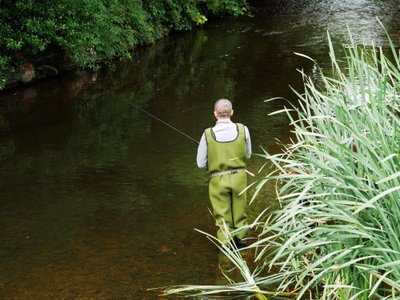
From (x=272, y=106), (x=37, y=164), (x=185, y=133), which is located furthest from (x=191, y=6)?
(x=37, y=164)

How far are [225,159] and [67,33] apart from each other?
864 centimetres

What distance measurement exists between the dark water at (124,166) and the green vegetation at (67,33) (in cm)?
49

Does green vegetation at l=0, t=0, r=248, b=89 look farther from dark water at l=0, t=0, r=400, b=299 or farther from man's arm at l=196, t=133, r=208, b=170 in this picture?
man's arm at l=196, t=133, r=208, b=170

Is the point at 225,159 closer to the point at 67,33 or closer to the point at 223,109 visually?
the point at 223,109

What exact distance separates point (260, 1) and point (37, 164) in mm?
21829

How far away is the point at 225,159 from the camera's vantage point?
546 cm

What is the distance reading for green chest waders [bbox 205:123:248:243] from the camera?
5.45 metres

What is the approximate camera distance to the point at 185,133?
9.90 m

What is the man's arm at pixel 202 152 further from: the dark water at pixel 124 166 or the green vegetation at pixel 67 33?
the green vegetation at pixel 67 33

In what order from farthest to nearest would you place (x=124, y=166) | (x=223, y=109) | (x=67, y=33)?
(x=67, y=33)
(x=124, y=166)
(x=223, y=109)

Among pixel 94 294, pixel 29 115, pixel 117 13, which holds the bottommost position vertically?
pixel 94 294

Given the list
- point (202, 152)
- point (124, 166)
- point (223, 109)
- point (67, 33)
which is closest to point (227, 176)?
point (202, 152)

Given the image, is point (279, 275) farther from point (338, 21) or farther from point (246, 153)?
point (338, 21)

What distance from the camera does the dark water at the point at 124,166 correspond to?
5.46 m
